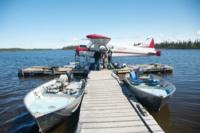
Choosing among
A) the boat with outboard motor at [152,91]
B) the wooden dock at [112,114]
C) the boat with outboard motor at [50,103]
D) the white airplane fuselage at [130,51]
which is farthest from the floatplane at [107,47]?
the wooden dock at [112,114]

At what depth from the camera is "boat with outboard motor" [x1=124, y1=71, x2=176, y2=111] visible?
778 cm

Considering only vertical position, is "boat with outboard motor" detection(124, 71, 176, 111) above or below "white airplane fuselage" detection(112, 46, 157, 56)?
below

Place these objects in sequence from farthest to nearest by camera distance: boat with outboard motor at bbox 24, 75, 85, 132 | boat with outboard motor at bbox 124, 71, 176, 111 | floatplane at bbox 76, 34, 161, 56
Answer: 1. floatplane at bbox 76, 34, 161, 56
2. boat with outboard motor at bbox 124, 71, 176, 111
3. boat with outboard motor at bbox 24, 75, 85, 132

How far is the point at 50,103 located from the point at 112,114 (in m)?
2.62

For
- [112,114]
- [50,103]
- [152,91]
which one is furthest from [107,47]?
[112,114]

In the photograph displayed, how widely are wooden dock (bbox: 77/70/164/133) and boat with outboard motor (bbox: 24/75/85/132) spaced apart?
0.52 metres

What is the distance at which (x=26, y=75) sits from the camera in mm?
18047

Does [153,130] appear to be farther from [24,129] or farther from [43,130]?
[24,129]

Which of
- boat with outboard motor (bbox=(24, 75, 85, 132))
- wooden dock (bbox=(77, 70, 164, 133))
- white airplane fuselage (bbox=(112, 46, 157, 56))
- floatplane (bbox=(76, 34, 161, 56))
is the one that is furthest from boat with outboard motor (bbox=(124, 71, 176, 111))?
white airplane fuselage (bbox=(112, 46, 157, 56))

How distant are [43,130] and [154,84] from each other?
586 centimetres

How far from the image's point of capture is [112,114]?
6.35 metres

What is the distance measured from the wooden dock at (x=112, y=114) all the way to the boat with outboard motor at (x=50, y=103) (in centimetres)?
52

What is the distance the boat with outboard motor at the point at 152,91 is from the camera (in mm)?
7775

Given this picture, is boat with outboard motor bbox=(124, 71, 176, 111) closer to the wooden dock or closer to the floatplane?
the wooden dock
